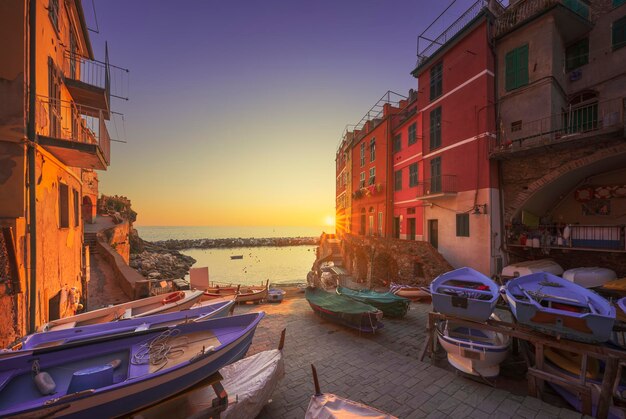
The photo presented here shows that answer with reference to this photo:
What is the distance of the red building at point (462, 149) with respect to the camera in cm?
1455

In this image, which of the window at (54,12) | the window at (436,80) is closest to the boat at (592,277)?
the window at (436,80)

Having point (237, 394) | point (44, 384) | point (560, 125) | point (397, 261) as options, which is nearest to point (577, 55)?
point (560, 125)

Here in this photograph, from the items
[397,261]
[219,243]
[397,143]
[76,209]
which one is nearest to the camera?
[76,209]

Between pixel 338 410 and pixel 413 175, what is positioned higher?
pixel 413 175

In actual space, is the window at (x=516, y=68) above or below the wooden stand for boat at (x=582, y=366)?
above

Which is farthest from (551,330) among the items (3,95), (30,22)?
(30,22)

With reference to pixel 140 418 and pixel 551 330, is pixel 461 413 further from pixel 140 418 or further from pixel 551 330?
pixel 140 418

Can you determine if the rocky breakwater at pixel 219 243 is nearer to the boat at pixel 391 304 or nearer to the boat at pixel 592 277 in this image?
the boat at pixel 391 304

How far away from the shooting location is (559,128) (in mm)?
13250

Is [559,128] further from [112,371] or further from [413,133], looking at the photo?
[112,371]

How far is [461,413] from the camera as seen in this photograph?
548 cm

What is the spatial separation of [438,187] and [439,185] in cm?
15

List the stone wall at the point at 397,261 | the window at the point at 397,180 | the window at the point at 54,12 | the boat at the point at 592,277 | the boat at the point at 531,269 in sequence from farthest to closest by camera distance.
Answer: the window at the point at 397,180, the stone wall at the point at 397,261, the boat at the point at 531,269, the boat at the point at 592,277, the window at the point at 54,12

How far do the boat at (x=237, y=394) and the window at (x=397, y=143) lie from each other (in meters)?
21.1
